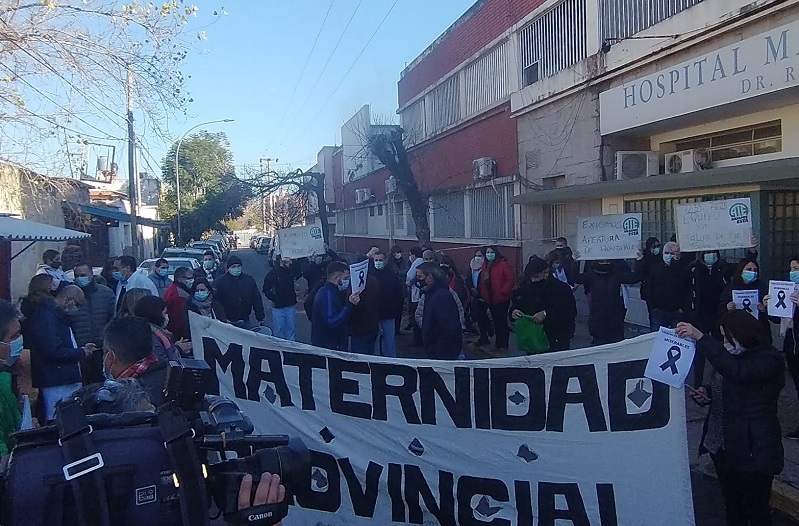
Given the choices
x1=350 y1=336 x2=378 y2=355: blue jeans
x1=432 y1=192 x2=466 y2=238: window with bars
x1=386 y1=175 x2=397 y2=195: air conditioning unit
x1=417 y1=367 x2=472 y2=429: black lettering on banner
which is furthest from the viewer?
x1=386 y1=175 x2=397 y2=195: air conditioning unit

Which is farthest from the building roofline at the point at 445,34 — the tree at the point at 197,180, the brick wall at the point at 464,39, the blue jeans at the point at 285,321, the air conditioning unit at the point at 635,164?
the tree at the point at 197,180

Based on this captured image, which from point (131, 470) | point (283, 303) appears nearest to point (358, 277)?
point (283, 303)

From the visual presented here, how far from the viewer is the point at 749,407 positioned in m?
3.91

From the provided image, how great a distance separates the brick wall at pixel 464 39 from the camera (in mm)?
16364

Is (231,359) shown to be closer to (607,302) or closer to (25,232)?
(607,302)

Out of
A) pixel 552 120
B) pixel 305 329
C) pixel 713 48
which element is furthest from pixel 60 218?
pixel 713 48

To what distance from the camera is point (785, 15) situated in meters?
8.38

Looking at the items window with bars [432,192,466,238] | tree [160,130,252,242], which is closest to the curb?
window with bars [432,192,466,238]

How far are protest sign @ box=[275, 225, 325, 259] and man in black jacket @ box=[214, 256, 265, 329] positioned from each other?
2143 millimetres

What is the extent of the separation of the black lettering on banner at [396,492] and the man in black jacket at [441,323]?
253 centimetres

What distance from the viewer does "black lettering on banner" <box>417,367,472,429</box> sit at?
4.52m

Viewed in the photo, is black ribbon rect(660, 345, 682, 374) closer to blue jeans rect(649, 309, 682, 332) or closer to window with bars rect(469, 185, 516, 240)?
blue jeans rect(649, 309, 682, 332)

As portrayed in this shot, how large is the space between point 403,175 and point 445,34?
515 cm

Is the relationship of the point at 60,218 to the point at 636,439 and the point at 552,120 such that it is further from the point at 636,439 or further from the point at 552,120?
the point at 636,439
